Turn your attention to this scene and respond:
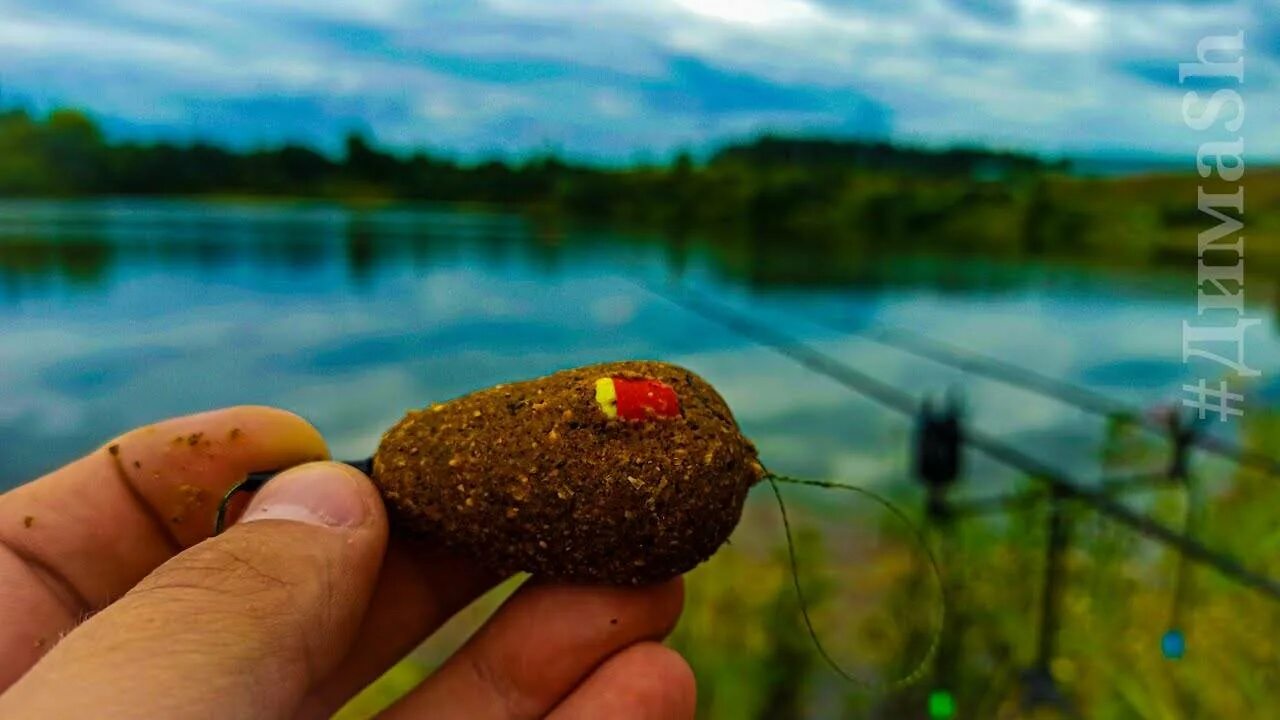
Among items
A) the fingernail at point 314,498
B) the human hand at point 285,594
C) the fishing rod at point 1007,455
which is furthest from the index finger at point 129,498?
the fishing rod at point 1007,455

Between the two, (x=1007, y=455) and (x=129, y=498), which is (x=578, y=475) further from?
(x=1007, y=455)

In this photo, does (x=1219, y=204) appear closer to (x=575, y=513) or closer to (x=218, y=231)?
(x=575, y=513)

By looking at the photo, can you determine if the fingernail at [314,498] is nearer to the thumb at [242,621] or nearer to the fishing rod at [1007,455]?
the thumb at [242,621]

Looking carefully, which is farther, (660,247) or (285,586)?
(660,247)

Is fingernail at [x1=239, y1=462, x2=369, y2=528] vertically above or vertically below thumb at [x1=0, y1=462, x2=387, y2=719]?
above

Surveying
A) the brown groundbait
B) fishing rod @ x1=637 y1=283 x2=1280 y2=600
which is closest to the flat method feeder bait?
the brown groundbait

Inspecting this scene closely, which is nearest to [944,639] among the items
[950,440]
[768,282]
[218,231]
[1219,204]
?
[950,440]

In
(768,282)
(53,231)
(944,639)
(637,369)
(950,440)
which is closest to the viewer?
(637,369)

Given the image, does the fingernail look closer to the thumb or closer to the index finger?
the thumb
